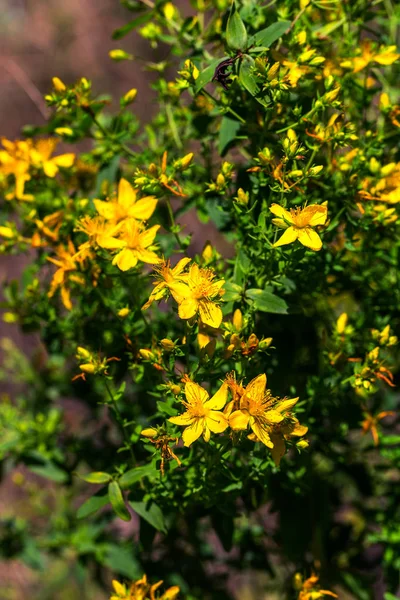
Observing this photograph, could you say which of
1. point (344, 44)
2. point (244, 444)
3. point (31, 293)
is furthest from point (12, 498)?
point (344, 44)

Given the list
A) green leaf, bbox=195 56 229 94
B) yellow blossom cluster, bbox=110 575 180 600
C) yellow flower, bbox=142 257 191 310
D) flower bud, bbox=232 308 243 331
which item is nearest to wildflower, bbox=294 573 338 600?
yellow blossom cluster, bbox=110 575 180 600

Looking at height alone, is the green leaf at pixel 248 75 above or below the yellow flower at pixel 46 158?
above

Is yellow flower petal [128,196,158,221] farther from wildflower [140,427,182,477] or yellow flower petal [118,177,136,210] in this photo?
wildflower [140,427,182,477]

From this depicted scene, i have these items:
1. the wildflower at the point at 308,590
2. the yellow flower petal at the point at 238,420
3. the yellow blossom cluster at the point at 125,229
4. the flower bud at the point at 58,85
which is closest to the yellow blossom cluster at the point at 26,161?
the flower bud at the point at 58,85

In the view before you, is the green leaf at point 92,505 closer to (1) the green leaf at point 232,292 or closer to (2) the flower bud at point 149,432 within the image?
(2) the flower bud at point 149,432

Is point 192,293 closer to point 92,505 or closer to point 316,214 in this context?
point 316,214
